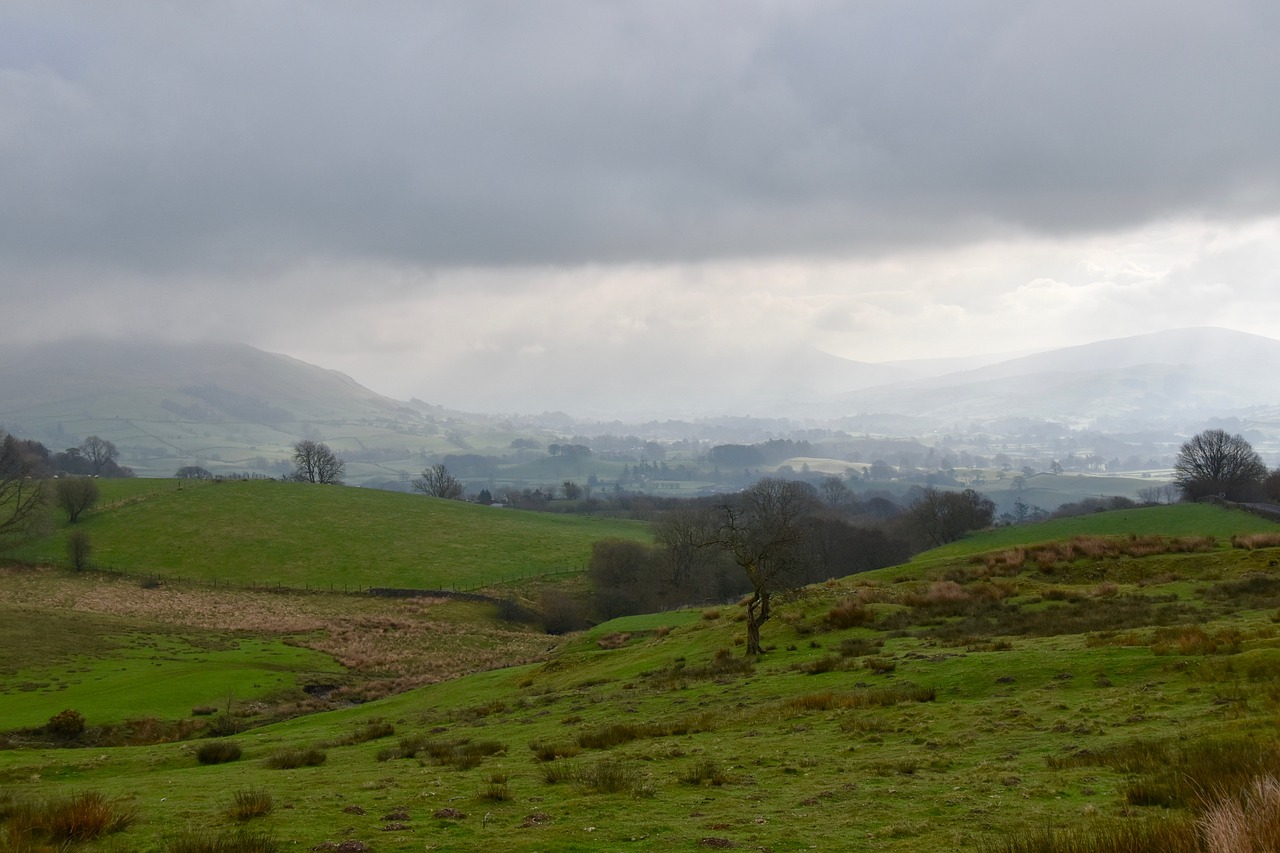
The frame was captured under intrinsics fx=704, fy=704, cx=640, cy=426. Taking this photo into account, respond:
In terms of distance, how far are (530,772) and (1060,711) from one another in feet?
34.0

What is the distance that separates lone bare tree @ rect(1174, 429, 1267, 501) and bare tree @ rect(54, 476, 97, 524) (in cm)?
14811

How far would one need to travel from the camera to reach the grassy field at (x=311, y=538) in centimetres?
8112

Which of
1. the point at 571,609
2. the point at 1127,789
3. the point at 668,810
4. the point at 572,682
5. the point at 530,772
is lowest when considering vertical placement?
the point at 571,609

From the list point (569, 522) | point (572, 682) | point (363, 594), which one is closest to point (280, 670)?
point (572, 682)

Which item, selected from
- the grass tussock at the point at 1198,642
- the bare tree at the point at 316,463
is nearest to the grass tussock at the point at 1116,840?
the grass tussock at the point at 1198,642

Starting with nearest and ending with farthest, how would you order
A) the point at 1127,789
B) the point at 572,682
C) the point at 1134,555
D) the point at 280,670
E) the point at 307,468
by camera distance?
the point at 1127,789, the point at 572,682, the point at 1134,555, the point at 280,670, the point at 307,468

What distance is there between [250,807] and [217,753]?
1253cm

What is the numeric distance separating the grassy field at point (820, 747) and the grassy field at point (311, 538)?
192ft

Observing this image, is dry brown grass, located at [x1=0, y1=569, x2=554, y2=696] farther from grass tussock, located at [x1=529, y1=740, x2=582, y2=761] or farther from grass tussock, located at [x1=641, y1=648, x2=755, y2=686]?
grass tussock, located at [x1=529, y1=740, x2=582, y2=761]

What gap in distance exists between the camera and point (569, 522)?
4766 inches

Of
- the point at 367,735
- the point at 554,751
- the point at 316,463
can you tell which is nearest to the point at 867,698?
the point at 554,751

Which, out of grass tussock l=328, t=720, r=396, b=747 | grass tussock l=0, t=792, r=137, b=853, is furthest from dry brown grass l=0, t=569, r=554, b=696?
grass tussock l=0, t=792, r=137, b=853

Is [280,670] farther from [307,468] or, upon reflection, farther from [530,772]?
[307,468]

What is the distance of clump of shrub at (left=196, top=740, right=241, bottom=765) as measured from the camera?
66.0 ft
